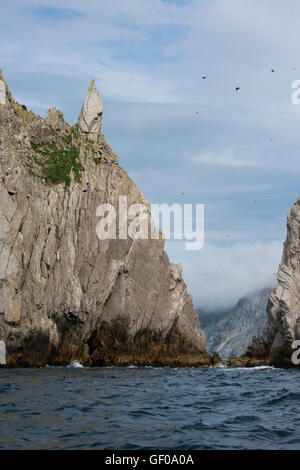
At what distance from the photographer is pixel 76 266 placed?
67.4 metres

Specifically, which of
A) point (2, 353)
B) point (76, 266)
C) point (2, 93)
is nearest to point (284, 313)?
point (76, 266)

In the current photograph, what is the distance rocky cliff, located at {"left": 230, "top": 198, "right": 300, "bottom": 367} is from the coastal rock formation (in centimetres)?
799

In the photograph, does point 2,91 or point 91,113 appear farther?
point 91,113

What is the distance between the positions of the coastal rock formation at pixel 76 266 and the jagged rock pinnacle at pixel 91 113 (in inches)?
5.6

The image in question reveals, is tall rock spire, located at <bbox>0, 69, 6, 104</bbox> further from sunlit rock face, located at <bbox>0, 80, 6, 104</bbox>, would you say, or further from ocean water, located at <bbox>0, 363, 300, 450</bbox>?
ocean water, located at <bbox>0, 363, 300, 450</bbox>

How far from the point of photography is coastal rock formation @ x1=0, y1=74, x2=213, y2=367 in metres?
59.2

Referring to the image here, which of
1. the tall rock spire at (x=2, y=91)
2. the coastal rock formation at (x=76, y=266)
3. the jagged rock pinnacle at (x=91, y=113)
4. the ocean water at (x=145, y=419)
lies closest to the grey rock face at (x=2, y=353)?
the coastal rock formation at (x=76, y=266)

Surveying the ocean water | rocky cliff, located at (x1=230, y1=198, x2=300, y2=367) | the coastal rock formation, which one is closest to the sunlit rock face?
the coastal rock formation

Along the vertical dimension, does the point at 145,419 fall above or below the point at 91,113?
below

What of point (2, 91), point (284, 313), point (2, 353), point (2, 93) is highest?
point (2, 91)

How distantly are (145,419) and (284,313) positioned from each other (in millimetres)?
57170

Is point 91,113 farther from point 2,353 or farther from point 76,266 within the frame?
point 2,353
